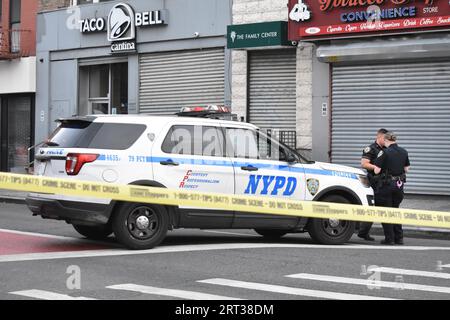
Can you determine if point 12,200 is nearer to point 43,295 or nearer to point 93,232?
point 93,232

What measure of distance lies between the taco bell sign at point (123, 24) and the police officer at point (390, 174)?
41.7 ft

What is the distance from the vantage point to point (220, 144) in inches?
424

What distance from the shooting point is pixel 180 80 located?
23000mm

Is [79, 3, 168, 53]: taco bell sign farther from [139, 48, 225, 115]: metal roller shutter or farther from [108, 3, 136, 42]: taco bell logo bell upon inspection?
[139, 48, 225, 115]: metal roller shutter

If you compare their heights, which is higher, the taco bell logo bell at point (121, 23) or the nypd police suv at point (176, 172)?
the taco bell logo bell at point (121, 23)

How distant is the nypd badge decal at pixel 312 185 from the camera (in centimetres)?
1106

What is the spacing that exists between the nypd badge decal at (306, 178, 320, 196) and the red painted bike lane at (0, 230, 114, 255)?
10.00ft

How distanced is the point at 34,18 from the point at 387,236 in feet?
61.4

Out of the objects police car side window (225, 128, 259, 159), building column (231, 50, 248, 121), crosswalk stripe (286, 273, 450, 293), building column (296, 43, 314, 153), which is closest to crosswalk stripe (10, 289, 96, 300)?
crosswalk stripe (286, 273, 450, 293)

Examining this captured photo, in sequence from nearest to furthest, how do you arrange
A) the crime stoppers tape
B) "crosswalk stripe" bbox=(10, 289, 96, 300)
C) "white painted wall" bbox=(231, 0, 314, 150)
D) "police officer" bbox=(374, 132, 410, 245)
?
"crosswalk stripe" bbox=(10, 289, 96, 300), the crime stoppers tape, "police officer" bbox=(374, 132, 410, 245), "white painted wall" bbox=(231, 0, 314, 150)

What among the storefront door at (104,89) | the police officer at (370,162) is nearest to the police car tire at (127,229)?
the police officer at (370,162)

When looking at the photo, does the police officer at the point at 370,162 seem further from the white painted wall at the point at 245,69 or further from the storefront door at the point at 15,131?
the storefront door at the point at 15,131

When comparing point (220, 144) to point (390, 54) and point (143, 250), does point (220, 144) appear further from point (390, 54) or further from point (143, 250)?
point (390, 54)

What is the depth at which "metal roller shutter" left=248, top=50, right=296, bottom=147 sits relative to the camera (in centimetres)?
2041
